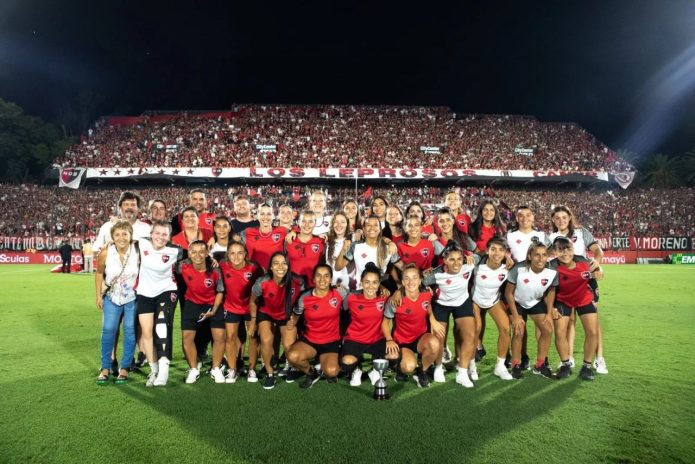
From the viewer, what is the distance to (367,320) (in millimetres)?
4875

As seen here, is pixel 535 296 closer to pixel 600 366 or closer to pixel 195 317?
pixel 600 366

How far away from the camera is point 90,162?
1309 inches

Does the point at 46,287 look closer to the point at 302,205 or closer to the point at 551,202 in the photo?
the point at 302,205

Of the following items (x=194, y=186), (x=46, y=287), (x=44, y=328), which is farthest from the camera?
(x=194, y=186)

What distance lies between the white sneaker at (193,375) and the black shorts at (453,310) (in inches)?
111

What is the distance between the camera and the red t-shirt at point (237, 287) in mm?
5020

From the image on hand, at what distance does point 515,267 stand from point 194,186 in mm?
33063

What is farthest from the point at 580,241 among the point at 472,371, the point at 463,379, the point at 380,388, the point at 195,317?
the point at 195,317

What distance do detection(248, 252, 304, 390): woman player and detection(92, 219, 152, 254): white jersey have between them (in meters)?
1.75

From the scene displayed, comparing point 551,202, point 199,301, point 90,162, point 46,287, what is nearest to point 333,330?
point 199,301

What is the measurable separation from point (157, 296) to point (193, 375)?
3.29 feet

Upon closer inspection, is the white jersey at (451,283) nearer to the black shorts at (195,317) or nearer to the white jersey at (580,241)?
the white jersey at (580,241)

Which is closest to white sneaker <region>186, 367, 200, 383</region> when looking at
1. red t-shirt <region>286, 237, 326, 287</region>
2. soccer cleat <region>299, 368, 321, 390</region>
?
soccer cleat <region>299, 368, 321, 390</region>

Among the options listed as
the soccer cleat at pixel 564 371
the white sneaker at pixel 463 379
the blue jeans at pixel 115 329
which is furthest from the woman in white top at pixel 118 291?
the soccer cleat at pixel 564 371
